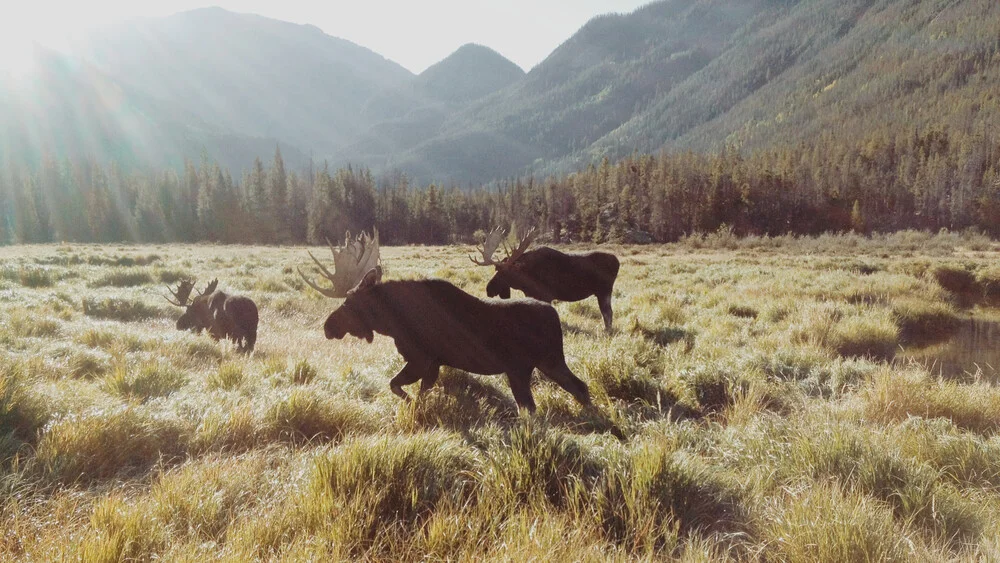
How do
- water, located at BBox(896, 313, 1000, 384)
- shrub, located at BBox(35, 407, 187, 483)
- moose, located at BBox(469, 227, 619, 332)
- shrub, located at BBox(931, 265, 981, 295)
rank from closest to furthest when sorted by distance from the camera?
shrub, located at BBox(35, 407, 187, 483) → water, located at BBox(896, 313, 1000, 384) → moose, located at BBox(469, 227, 619, 332) → shrub, located at BBox(931, 265, 981, 295)

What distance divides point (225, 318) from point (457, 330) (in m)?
5.98

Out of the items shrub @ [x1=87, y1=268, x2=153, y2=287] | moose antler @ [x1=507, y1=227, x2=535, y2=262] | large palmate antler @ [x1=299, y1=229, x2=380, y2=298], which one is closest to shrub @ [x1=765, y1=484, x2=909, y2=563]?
large palmate antler @ [x1=299, y1=229, x2=380, y2=298]

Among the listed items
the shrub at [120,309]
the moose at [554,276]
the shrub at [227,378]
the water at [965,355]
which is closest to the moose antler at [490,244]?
the moose at [554,276]

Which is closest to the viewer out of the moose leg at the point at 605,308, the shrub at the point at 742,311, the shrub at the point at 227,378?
the shrub at the point at 227,378

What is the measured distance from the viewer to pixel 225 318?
7.98 m

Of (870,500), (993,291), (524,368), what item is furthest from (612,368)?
(993,291)

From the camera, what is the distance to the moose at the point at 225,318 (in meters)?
7.70

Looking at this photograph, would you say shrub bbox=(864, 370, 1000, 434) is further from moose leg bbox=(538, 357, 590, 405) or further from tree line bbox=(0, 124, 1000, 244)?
tree line bbox=(0, 124, 1000, 244)

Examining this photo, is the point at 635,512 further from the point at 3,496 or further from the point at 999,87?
the point at 999,87

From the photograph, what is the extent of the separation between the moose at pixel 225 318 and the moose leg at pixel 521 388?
5.54 metres

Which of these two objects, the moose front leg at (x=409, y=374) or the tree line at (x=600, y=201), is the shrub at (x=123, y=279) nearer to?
the moose front leg at (x=409, y=374)

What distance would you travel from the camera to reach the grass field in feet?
6.86

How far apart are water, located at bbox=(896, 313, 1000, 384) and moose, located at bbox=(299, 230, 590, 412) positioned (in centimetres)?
567

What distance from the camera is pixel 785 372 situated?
5.93m
